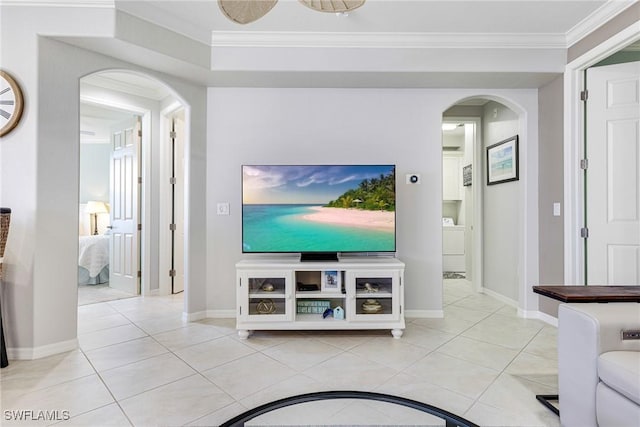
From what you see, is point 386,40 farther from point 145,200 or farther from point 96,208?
point 96,208

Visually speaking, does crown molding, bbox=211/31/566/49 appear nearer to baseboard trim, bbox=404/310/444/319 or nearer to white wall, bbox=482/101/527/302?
white wall, bbox=482/101/527/302

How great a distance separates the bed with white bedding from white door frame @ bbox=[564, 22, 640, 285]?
227 inches

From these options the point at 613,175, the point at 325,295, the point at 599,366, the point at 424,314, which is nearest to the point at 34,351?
the point at 325,295

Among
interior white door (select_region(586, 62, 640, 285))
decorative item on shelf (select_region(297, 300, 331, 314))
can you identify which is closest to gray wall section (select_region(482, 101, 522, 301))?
interior white door (select_region(586, 62, 640, 285))

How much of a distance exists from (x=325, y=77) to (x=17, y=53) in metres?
2.35

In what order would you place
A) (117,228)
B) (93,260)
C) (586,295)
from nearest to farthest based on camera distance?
(586,295) < (117,228) < (93,260)

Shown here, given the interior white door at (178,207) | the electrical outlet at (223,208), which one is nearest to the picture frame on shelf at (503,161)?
the electrical outlet at (223,208)

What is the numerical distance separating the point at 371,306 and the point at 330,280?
41cm

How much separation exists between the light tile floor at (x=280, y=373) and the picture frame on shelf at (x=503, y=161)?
157cm

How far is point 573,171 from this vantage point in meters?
2.88

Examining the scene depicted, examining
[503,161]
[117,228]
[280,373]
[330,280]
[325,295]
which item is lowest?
[280,373]

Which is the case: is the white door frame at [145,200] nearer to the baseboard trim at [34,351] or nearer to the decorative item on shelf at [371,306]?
the baseboard trim at [34,351]

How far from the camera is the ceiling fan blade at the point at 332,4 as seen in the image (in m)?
1.38

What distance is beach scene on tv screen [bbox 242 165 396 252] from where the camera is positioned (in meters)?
2.93
